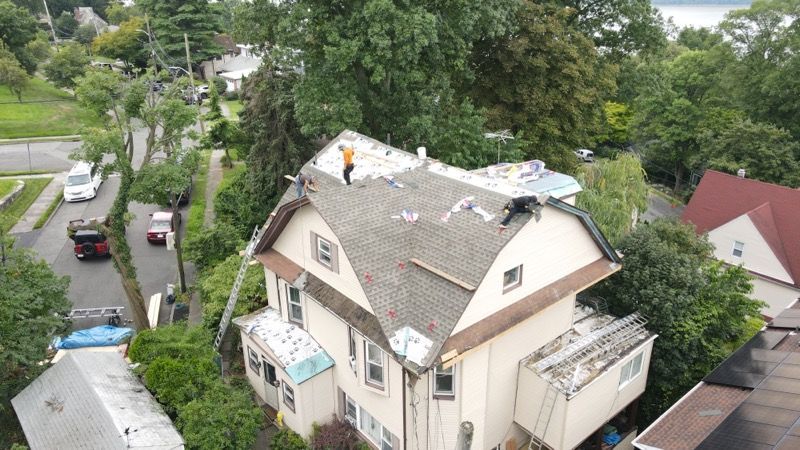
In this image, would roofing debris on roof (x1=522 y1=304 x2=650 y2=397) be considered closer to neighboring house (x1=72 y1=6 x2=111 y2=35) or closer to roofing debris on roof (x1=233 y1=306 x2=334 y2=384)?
roofing debris on roof (x1=233 y1=306 x2=334 y2=384)

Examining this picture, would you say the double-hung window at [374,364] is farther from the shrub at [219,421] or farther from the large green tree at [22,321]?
the large green tree at [22,321]

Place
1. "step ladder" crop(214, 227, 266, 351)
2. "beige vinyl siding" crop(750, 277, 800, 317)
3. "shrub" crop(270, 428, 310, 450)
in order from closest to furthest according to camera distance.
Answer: "shrub" crop(270, 428, 310, 450), "step ladder" crop(214, 227, 266, 351), "beige vinyl siding" crop(750, 277, 800, 317)

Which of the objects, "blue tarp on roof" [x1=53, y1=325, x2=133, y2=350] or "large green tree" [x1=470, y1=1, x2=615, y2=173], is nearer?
"blue tarp on roof" [x1=53, y1=325, x2=133, y2=350]

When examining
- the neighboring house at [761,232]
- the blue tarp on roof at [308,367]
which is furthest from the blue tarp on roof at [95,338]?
the neighboring house at [761,232]

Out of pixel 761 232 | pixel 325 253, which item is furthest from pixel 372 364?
pixel 761 232

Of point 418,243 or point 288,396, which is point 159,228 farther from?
point 418,243

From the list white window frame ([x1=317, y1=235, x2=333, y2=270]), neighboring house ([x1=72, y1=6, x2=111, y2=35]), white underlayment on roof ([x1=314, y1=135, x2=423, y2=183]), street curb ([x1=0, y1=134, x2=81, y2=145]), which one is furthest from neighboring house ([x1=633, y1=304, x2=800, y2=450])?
neighboring house ([x1=72, y1=6, x2=111, y2=35])
